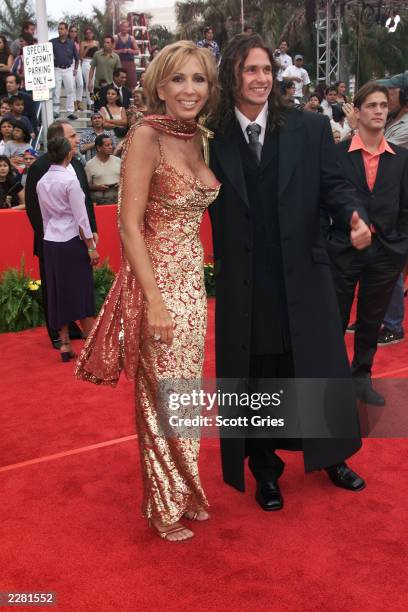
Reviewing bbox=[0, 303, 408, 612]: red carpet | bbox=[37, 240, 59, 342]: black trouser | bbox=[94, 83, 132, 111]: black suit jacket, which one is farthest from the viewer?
bbox=[94, 83, 132, 111]: black suit jacket

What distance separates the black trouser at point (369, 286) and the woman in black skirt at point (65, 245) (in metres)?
2.26

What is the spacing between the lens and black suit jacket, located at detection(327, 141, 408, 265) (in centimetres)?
453

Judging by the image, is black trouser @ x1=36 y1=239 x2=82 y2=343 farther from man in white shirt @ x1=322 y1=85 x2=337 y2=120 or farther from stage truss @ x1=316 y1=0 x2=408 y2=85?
stage truss @ x1=316 y1=0 x2=408 y2=85

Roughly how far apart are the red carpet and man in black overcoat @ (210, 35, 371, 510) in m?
0.26

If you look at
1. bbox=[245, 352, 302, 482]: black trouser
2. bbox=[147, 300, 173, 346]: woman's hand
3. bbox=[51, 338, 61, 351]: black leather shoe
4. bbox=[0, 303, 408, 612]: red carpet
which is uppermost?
bbox=[147, 300, 173, 346]: woman's hand

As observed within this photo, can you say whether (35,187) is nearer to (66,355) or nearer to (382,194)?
(66,355)

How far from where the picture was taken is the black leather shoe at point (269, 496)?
341cm

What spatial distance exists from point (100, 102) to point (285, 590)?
33.4 ft

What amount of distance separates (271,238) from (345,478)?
3.97ft

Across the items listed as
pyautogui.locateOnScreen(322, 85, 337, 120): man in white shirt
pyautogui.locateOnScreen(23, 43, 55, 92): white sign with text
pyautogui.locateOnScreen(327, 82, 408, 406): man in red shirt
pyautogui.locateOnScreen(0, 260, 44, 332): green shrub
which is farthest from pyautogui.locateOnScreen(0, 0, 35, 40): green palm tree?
pyautogui.locateOnScreen(327, 82, 408, 406): man in red shirt

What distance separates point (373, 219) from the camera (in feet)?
15.1

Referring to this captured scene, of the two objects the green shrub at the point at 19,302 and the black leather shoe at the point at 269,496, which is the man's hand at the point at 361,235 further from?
the green shrub at the point at 19,302

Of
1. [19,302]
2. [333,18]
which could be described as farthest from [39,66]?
[333,18]

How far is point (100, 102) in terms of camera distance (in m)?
11.9
